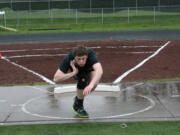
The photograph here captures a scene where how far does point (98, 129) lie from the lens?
21.2ft

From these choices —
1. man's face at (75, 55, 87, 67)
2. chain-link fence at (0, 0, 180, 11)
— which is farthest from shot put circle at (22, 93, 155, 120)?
chain-link fence at (0, 0, 180, 11)

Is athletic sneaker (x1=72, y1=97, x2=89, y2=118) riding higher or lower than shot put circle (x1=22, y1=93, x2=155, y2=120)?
higher

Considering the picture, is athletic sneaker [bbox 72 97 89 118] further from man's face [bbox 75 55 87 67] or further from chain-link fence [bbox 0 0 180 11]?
chain-link fence [bbox 0 0 180 11]

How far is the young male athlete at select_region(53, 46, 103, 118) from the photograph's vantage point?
641 centimetres

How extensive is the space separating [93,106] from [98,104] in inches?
7.5

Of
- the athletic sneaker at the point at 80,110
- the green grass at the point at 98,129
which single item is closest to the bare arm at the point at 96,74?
the green grass at the point at 98,129

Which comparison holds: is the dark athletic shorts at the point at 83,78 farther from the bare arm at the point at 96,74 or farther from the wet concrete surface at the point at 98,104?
the wet concrete surface at the point at 98,104

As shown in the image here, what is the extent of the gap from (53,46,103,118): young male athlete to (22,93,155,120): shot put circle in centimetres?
39

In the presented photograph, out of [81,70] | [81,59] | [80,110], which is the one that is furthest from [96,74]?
A: [80,110]

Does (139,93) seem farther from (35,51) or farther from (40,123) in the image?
(35,51)

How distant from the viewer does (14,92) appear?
383 inches

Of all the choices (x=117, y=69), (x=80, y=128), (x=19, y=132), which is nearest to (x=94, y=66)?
(x=80, y=128)

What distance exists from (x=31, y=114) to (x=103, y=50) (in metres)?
9.98

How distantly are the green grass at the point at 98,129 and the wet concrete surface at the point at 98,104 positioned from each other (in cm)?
32
